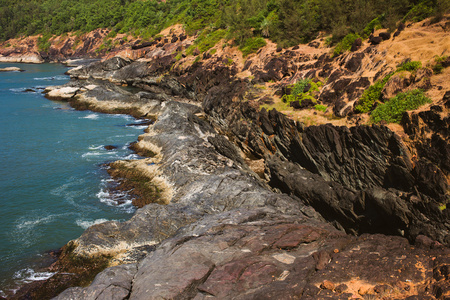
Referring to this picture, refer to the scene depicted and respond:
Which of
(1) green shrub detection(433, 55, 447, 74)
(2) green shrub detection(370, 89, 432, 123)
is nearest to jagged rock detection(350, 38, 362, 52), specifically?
(1) green shrub detection(433, 55, 447, 74)

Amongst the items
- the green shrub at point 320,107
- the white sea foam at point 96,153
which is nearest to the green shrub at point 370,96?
the green shrub at point 320,107

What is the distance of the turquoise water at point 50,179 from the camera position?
20984 millimetres

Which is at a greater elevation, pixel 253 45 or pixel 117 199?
pixel 253 45

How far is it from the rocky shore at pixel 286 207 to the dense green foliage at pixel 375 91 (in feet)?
3.08

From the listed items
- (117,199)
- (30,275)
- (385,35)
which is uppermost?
(385,35)

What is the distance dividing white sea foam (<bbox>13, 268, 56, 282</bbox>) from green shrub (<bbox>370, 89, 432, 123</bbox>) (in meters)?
24.2

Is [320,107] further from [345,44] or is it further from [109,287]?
[109,287]

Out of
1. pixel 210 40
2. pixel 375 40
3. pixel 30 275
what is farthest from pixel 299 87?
pixel 210 40

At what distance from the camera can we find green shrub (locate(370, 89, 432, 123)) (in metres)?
22.2

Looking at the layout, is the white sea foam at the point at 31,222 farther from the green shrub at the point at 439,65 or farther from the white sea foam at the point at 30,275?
the green shrub at the point at 439,65

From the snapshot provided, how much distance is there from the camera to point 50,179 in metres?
29.8

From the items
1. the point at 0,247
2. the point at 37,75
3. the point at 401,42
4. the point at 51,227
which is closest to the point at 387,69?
the point at 401,42

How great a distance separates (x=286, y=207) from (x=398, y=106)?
36.6 feet

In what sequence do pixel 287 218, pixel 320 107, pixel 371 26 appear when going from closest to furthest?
pixel 287 218 → pixel 320 107 → pixel 371 26
